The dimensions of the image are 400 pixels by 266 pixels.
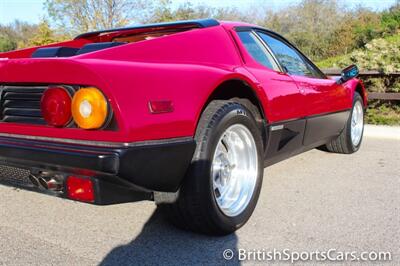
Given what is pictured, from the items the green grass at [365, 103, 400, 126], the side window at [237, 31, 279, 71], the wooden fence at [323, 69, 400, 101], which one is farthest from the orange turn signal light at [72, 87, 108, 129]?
the green grass at [365, 103, 400, 126]

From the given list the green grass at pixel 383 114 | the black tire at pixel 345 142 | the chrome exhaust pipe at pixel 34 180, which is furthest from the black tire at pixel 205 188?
the green grass at pixel 383 114

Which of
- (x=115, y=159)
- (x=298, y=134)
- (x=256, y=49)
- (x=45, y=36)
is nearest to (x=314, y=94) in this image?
(x=298, y=134)

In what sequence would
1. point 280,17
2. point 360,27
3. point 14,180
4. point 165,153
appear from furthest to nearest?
1. point 280,17
2. point 360,27
3. point 14,180
4. point 165,153

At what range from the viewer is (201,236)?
2605 millimetres

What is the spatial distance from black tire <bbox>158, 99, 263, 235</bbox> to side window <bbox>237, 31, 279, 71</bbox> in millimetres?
764

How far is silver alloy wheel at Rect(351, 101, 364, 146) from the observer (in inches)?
198

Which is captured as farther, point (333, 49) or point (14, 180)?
point (333, 49)

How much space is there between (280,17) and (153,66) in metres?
25.9

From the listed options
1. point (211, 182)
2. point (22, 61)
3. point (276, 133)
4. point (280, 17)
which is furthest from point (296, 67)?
point (280, 17)

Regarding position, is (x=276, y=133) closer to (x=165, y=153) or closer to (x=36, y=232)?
(x=165, y=153)

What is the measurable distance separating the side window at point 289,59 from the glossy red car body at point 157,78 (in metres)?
0.48

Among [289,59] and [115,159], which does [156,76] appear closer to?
[115,159]

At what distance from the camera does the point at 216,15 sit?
21.1 metres

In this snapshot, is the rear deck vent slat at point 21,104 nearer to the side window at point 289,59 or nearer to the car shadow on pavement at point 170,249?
the car shadow on pavement at point 170,249
